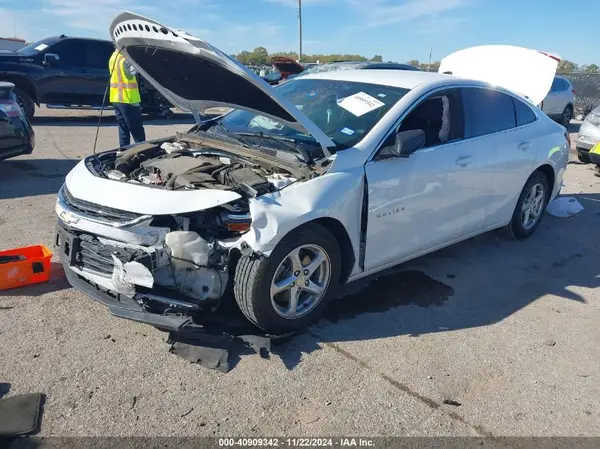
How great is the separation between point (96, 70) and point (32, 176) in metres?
6.43

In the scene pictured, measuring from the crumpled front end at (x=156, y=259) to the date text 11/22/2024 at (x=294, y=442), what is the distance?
78 cm

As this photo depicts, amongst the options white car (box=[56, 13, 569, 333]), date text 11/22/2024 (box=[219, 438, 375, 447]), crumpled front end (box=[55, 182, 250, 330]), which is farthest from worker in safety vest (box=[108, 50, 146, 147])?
date text 11/22/2024 (box=[219, 438, 375, 447])

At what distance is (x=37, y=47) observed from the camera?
41.2ft

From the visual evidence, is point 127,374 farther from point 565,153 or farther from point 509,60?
point 509,60

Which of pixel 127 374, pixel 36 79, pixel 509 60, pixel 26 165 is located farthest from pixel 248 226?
pixel 36 79

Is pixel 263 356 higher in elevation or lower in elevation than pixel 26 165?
higher

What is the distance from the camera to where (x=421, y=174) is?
13.3 ft

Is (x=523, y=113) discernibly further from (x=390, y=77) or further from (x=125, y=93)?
(x=125, y=93)

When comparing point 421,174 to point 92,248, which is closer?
point 92,248

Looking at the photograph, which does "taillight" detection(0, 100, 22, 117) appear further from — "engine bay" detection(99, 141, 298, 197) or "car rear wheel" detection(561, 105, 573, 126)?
"car rear wheel" detection(561, 105, 573, 126)

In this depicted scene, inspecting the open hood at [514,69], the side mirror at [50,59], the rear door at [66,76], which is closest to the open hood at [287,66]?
the rear door at [66,76]

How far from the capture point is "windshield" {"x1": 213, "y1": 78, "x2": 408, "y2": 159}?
3912 millimetres

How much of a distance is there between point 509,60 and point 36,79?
10.2 m

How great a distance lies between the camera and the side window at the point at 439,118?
13.6 feet
